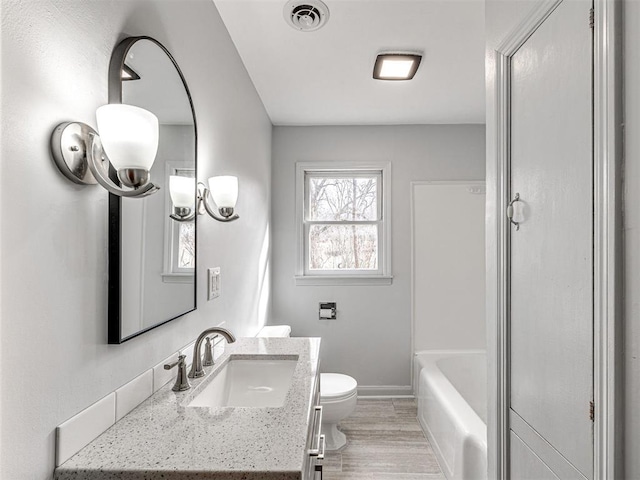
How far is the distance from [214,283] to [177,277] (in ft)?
1.48

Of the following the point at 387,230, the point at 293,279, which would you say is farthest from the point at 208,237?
the point at 387,230

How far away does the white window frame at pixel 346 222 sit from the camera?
3.60 meters

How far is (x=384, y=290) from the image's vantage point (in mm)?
3602

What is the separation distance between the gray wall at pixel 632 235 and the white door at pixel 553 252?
101 millimetres

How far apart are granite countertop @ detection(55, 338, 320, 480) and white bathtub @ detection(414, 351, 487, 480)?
1273 millimetres

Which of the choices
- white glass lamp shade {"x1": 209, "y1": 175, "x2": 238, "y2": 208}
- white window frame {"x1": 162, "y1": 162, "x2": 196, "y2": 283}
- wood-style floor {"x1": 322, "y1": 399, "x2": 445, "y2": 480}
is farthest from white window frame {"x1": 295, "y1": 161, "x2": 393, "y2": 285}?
white window frame {"x1": 162, "y1": 162, "x2": 196, "y2": 283}

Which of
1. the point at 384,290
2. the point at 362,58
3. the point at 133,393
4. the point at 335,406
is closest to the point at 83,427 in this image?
the point at 133,393

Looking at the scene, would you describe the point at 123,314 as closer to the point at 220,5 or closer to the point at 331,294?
the point at 220,5

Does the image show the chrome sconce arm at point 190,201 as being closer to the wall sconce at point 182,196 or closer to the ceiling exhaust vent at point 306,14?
the wall sconce at point 182,196

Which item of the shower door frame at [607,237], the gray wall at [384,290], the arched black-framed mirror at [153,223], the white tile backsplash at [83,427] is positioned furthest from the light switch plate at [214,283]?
the gray wall at [384,290]

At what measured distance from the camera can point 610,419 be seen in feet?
2.88

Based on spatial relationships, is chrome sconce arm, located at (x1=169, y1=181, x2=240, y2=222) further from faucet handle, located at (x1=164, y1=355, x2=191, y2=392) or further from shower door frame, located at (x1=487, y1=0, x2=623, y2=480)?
shower door frame, located at (x1=487, y1=0, x2=623, y2=480)

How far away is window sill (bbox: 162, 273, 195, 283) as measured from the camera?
1356 millimetres

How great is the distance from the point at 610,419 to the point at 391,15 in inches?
70.4
